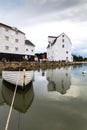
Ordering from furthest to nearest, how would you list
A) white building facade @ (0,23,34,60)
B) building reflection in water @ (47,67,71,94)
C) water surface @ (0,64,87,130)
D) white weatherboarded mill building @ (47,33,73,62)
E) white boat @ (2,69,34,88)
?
white weatherboarded mill building @ (47,33,73,62)
white building facade @ (0,23,34,60)
building reflection in water @ (47,67,71,94)
white boat @ (2,69,34,88)
water surface @ (0,64,87,130)

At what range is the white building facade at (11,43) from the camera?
46528mm

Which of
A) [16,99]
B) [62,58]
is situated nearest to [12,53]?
[62,58]

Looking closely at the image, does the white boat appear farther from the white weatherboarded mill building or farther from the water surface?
the white weatherboarded mill building

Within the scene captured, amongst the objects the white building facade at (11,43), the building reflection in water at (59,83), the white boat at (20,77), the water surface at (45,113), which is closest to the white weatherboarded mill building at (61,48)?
the white building facade at (11,43)

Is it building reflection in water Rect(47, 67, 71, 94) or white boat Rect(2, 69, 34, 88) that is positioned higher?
white boat Rect(2, 69, 34, 88)

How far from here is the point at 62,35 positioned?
2611 inches

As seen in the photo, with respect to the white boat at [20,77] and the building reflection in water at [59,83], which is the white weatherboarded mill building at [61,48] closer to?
the building reflection in water at [59,83]

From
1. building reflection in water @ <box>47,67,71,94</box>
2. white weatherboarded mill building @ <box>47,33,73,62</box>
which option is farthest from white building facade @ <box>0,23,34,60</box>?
building reflection in water @ <box>47,67,71,94</box>

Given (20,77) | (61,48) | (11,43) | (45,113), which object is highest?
(11,43)

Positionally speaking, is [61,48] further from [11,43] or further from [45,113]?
[45,113]

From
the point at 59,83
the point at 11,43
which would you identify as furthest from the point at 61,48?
the point at 59,83

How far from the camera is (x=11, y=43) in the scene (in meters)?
49.6

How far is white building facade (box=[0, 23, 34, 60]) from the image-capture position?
46528 mm

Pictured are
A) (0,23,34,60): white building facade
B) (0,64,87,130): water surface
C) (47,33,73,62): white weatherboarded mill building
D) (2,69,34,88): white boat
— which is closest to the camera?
(0,64,87,130): water surface
